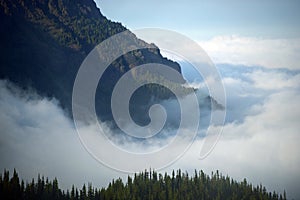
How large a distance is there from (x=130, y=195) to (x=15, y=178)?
5600 cm

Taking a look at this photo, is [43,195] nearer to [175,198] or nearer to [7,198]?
[7,198]

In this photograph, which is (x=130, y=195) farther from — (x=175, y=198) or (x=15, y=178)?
(x=15, y=178)

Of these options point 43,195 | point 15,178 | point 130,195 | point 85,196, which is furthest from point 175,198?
point 15,178

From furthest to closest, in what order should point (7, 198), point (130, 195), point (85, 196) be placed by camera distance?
point (130, 195), point (85, 196), point (7, 198)

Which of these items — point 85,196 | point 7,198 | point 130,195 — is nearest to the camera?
point 7,198

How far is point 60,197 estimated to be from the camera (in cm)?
18188

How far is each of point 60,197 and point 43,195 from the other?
25.3ft

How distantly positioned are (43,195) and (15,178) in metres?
14.4

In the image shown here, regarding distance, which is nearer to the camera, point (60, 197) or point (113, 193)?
point (60, 197)

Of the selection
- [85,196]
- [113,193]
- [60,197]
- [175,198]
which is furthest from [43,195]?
[175,198]

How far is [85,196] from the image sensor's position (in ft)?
612

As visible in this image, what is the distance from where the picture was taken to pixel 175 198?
199m

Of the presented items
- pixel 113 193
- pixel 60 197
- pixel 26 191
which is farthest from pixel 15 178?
pixel 113 193

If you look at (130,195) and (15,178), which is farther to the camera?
(130,195)
